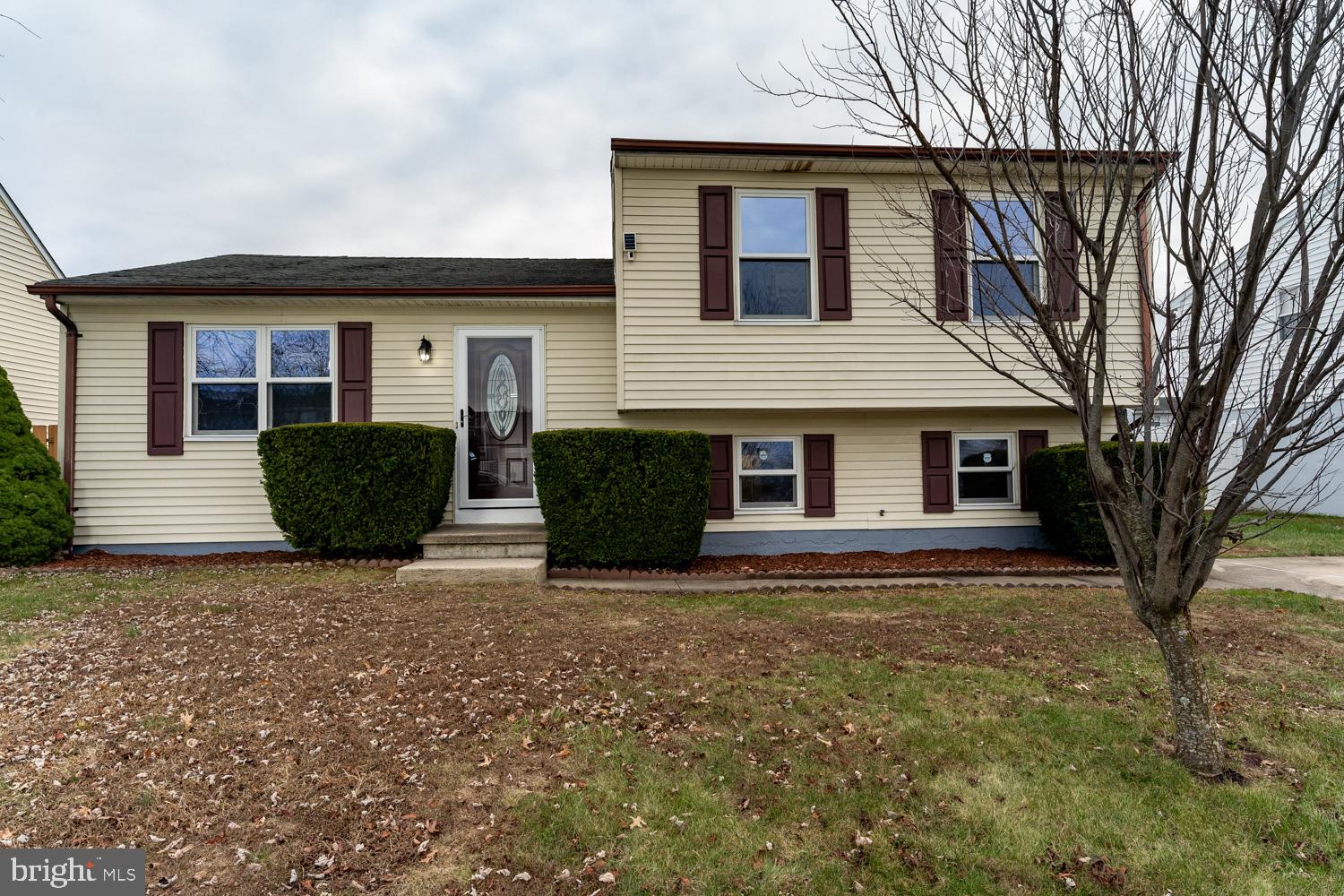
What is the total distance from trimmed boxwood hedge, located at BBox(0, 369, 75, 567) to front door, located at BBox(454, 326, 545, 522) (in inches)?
Answer: 173

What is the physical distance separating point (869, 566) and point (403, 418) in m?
5.92

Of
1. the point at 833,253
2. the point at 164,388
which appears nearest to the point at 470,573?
the point at 164,388

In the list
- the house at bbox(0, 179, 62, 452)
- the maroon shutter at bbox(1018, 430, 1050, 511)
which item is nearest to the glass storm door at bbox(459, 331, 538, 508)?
the maroon shutter at bbox(1018, 430, 1050, 511)

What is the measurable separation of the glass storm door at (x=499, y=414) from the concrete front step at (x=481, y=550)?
113 centimetres

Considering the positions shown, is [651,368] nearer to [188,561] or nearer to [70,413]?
[188,561]

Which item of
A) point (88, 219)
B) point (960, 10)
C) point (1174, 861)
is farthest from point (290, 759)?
point (88, 219)

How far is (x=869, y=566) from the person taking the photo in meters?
7.20

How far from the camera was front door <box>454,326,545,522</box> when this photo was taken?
25.7 ft

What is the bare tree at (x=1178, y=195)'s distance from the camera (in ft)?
7.39

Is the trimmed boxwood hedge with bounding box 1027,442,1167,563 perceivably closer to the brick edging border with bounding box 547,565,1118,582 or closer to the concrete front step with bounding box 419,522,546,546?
the brick edging border with bounding box 547,565,1118,582

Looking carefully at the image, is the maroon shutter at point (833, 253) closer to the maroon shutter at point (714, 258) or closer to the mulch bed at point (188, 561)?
the maroon shutter at point (714, 258)

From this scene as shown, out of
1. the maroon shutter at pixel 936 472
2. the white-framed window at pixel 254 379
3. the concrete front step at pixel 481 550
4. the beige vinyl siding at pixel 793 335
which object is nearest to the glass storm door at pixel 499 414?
the concrete front step at pixel 481 550

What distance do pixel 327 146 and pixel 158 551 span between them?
11.0 meters

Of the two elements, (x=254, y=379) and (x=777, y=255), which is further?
(x=254, y=379)
